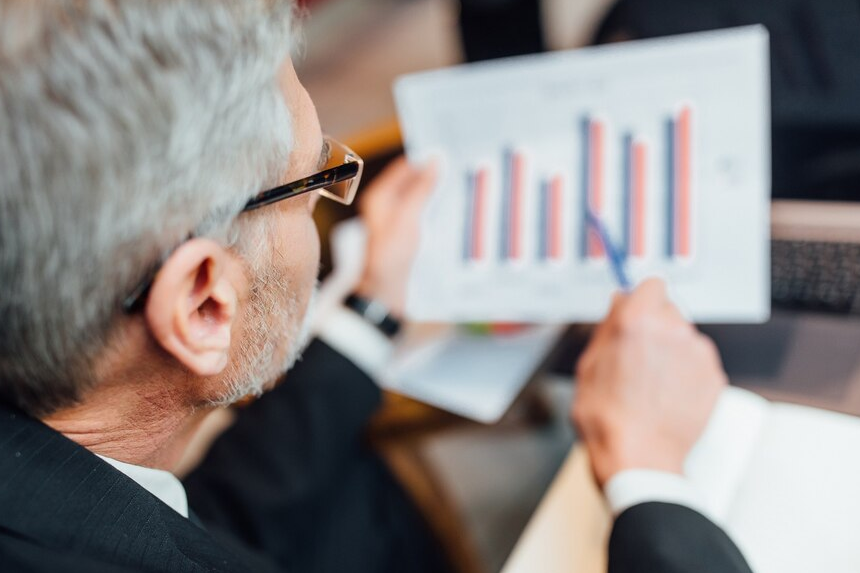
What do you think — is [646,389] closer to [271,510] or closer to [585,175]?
[585,175]

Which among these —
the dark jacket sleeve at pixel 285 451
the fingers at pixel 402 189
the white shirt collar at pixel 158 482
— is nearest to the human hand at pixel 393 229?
the fingers at pixel 402 189

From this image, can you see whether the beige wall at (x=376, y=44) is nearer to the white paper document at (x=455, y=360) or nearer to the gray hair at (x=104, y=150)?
the white paper document at (x=455, y=360)

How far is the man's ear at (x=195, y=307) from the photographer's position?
0.43 metres

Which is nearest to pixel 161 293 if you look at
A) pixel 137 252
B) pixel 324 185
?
pixel 137 252

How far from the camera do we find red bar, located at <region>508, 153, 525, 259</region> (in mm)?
797

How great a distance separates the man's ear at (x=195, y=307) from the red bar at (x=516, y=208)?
1.27ft

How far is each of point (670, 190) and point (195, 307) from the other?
1.62 feet

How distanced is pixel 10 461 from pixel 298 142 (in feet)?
0.88

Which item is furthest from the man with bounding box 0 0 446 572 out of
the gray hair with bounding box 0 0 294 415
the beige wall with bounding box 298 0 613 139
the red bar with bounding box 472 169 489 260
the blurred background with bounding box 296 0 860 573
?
the beige wall with bounding box 298 0 613 139

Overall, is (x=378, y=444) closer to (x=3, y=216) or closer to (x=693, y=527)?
(x=693, y=527)

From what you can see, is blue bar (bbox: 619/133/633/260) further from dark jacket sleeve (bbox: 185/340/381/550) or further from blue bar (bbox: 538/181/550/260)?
dark jacket sleeve (bbox: 185/340/381/550)

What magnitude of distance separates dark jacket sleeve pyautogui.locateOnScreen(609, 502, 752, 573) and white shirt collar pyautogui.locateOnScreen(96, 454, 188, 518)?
33 centimetres

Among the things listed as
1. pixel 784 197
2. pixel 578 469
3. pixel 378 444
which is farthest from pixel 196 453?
pixel 784 197

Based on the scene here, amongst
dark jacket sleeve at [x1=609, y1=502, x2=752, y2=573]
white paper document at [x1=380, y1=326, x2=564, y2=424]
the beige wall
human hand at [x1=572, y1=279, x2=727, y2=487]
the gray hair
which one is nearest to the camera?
the gray hair
